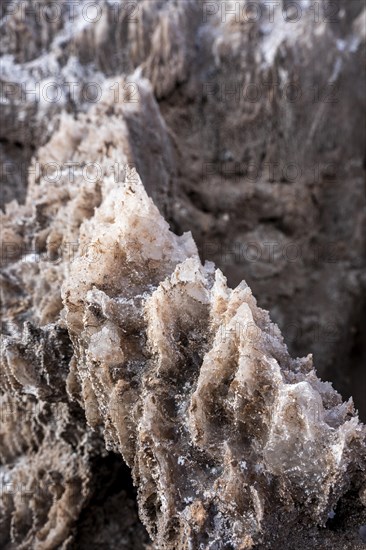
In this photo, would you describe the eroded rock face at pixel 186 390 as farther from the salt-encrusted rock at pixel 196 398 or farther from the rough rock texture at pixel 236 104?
the rough rock texture at pixel 236 104

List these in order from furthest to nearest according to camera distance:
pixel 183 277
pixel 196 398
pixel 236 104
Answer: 1. pixel 236 104
2. pixel 183 277
3. pixel 196 398

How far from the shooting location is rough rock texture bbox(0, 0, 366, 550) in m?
1.56

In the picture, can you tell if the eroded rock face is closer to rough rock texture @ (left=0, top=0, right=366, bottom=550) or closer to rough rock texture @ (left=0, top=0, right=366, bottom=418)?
rough rock texture @ (left=0, top=0, right=366, bottom=550)

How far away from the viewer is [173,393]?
1.69 meters

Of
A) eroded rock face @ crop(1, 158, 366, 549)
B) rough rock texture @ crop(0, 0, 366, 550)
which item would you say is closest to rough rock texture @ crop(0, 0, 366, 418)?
rough rock texture @ crop(0, 0, 366, 550)

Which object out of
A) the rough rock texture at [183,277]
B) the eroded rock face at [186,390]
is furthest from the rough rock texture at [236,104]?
the eroded rock face at [186,390]

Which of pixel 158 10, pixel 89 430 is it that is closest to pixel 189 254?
pixel 89 430

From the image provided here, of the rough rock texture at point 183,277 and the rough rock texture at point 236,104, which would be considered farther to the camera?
the rough rock texture at point 236,104

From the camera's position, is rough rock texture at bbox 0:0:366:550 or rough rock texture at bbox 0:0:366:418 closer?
rough rock texture at bbox 0:0:366:550

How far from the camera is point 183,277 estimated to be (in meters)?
1.75

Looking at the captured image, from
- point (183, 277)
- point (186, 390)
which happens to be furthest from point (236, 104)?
point (186, 390)

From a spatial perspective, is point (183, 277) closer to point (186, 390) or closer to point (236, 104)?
point (186, 390)

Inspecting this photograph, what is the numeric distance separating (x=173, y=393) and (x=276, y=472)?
351 millimetres

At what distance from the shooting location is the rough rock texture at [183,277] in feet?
5.13
